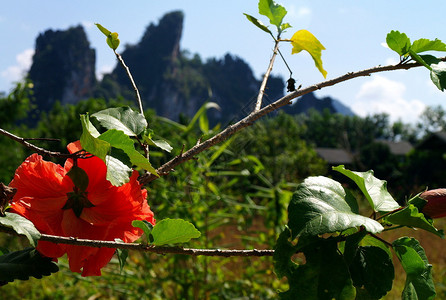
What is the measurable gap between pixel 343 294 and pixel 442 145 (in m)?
12.0

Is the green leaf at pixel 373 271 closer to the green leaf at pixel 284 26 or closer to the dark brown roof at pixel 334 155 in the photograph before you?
the green leaf at pixel 284 26

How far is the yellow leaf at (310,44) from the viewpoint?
396mm

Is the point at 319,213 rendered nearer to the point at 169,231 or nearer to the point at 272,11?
the point at 169,231

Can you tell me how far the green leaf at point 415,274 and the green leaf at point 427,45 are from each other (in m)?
0.16

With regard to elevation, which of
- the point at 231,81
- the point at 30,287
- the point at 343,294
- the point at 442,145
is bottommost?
the point at 30,287

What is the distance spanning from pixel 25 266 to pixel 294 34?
32 centimetres

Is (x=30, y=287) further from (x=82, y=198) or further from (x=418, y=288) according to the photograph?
(x=418, y=288)

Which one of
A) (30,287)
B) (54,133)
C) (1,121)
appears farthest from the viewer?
(54,133)

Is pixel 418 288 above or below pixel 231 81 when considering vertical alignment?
below

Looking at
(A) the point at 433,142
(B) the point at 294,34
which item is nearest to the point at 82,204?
(B) the point at 294,34

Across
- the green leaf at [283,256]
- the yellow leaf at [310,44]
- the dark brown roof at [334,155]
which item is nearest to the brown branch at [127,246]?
the green leaf at [283,256]

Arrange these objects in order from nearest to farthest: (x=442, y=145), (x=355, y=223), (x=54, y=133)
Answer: (x=355, y=223) < (x=54, y=133) < (x=442, y=145)

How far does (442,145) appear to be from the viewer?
1072 centimetres

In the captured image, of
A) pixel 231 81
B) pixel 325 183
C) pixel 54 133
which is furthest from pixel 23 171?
pixel 231 81
